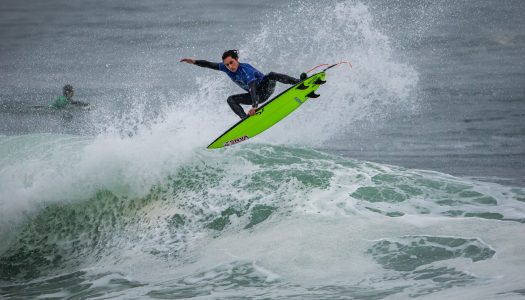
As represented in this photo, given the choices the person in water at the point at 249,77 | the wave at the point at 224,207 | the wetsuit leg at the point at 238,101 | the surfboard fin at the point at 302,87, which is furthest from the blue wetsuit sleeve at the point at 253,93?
the wave at the point at 224,207

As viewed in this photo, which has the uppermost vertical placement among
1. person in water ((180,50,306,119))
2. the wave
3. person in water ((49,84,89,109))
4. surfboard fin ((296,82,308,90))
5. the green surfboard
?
person in water ((49,84,89,109))

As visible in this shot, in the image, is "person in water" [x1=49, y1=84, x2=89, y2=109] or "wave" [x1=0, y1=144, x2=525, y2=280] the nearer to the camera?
"wave" [x1=0, y1=144, x2=525, y2=280]

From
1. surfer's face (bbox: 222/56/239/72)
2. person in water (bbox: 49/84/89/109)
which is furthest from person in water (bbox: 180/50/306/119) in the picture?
person in water (bbox: 49/84/89/109)

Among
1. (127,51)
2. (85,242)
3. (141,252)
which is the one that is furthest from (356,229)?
(127,51)

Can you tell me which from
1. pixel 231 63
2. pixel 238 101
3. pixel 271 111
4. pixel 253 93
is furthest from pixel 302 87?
pixel 231 63

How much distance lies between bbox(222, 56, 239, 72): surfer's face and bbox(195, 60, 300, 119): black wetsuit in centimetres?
25

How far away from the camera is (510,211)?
38.1 ft

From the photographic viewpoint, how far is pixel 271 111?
12.2 metres

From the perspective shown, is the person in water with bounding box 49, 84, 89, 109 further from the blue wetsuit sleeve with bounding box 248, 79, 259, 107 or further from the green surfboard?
the blue wetsuit sleeve with bounding box 248, 79, 259, 107

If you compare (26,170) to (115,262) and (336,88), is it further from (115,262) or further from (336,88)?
(336,88)

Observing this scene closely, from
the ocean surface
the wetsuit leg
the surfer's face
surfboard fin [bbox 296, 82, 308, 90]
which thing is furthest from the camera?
the wetsuit leg

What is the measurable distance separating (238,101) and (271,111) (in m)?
0.58

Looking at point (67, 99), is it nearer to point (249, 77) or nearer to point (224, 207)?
point (224, 207)

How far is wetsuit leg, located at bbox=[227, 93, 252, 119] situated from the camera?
12.0 m
